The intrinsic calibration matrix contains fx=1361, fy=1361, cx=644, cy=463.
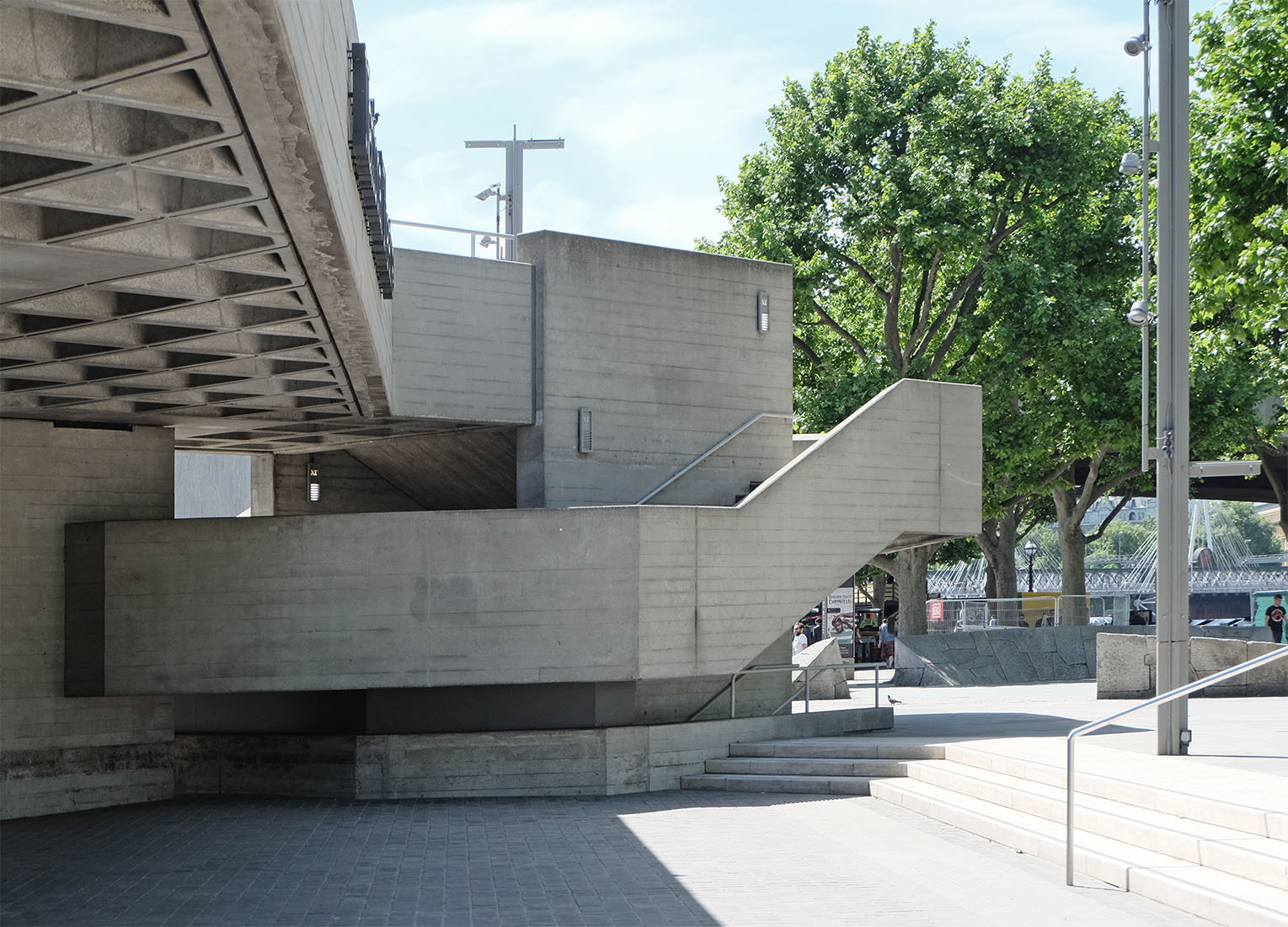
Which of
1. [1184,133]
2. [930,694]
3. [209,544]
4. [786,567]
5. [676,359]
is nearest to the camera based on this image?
[1184,133]

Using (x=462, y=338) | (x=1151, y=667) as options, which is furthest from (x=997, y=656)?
(x=462, y=338)

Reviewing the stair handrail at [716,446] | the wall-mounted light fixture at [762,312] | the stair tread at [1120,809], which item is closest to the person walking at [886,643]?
the stair handrail at [716,446]

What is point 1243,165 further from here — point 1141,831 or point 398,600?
point 398,600

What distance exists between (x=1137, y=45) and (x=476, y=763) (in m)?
11.6

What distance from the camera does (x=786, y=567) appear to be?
61.8 ft

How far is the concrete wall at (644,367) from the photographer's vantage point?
19.4m

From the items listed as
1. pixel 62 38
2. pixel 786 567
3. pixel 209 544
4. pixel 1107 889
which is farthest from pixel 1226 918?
pixel 209 544

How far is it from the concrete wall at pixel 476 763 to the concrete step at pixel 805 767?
0.47 metres

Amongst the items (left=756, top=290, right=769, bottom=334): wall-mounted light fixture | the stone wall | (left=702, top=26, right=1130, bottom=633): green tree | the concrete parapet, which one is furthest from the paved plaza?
(left=702, top=26, right=1130, bottom=633): green tree

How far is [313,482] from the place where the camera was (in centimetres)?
2386

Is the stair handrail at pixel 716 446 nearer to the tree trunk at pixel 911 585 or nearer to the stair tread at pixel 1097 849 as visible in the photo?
the stair tread at pixel 1097 849

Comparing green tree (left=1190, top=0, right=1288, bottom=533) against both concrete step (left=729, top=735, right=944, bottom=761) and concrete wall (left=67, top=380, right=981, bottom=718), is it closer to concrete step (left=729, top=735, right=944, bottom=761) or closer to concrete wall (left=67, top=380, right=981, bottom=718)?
concrete step (left=729, top=735, right=944, bottom=761)

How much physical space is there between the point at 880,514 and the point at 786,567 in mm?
1835

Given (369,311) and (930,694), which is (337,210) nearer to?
(369,311)
